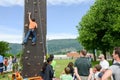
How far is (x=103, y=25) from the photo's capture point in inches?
2208

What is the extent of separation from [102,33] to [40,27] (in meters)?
46.5

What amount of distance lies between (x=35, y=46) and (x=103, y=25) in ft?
145

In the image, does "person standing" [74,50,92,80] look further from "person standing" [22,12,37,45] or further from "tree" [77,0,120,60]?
"tree" [77,0,120,60]

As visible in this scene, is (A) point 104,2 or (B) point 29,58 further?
(A) point 104,2

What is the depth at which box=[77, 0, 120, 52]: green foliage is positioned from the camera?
53.8m

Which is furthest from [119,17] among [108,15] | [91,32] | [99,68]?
[99,68]

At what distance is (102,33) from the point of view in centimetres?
5850

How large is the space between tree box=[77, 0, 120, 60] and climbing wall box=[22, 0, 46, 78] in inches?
1538

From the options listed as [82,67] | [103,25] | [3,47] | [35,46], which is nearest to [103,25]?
[103,25]

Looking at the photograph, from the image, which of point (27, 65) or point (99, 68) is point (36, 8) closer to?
point (27, 65)

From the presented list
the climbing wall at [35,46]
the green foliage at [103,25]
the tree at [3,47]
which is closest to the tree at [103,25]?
the green foliage at [103,25]

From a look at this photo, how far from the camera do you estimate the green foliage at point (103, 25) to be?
2116 inches

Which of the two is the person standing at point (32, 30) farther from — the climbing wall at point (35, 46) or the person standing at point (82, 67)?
the person standing at point (82, 67)

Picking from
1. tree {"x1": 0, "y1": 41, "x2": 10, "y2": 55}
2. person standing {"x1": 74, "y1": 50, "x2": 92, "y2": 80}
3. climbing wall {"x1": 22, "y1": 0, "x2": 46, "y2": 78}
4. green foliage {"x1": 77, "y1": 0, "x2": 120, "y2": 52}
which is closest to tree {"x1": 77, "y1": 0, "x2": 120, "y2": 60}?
green foliage {"x1": 77, "y1": 0, "x2": 120, "y2": 52}
